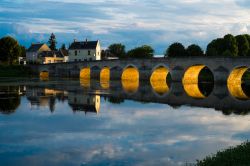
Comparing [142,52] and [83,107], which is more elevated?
[142,52]

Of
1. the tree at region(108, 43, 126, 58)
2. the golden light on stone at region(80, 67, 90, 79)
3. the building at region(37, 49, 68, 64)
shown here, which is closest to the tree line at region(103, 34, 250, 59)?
the golden light on stone at region(80, 67, 90, 79)

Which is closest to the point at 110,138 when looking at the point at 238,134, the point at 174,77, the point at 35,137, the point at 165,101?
the point at 35,137

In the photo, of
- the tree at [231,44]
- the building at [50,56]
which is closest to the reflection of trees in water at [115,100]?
the tree at [231,44]

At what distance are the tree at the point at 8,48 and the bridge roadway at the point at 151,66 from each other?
580 centimetres

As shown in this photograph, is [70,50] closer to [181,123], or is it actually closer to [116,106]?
[116,106]

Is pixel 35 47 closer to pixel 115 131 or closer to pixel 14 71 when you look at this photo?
pixel 14 71

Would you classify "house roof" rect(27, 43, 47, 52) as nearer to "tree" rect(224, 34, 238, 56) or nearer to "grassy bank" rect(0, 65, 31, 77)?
"grassy bank" rect(0, 65, 31, 77)

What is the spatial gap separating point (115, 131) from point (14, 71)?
66938 mm

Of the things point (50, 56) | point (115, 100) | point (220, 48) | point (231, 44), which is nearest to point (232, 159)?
point (115, 100)

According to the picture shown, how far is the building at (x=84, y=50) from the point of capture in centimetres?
9312

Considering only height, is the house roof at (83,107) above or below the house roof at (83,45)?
below

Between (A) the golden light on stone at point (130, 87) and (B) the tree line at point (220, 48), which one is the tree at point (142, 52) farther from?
(A) the golden light on stone at point (130, 87)

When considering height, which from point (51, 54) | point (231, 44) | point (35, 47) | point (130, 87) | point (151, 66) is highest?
point (35, 47)

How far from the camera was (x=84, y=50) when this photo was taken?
309ft
